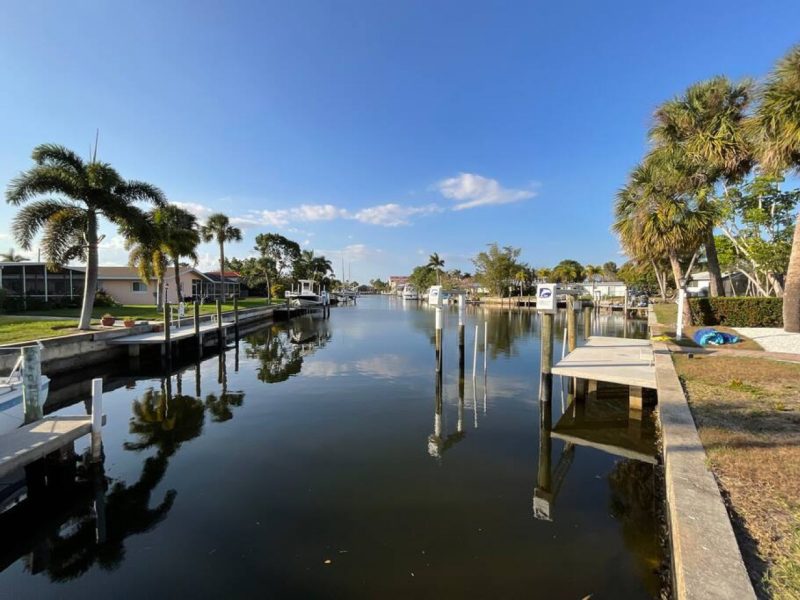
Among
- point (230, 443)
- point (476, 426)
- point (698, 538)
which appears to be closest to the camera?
point (698, 538)

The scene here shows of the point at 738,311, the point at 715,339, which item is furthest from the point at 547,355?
the point at 738,311

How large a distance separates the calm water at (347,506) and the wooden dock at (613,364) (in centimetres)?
102

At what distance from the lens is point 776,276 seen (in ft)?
75.6

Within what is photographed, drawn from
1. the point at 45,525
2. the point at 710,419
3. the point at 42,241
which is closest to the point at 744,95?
the point at 710,419

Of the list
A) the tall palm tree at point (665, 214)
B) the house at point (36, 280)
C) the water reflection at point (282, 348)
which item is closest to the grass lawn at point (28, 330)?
the water reflection at point (282, 348)

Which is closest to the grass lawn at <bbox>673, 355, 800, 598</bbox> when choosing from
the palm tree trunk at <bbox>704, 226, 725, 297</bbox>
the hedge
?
the hedge

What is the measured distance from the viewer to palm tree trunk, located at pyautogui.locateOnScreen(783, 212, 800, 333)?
14875 mm

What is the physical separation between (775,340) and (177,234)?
34.4 m

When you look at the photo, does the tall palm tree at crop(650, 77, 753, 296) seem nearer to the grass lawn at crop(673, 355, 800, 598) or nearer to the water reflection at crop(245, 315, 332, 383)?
the grass lawn at crop(673, 355, 800, 598)

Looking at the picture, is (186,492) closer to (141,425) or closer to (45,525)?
(45,525)

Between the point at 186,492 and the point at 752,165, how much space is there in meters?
25.1

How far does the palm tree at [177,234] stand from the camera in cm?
2964

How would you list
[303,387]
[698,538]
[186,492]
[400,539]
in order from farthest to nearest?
[303,387] < [186,492] < [400,539] < [698,538]

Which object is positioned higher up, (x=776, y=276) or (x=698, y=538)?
(x=776, y=276)
